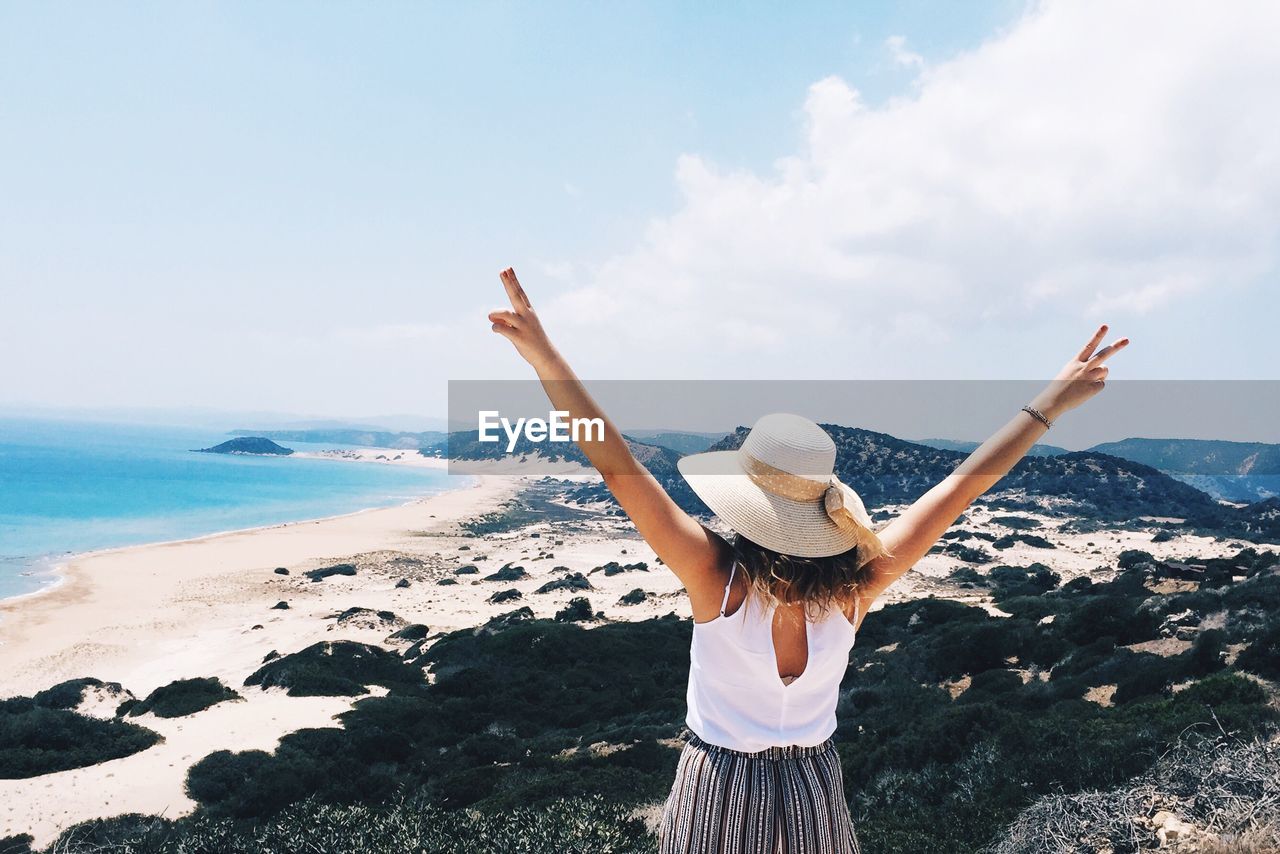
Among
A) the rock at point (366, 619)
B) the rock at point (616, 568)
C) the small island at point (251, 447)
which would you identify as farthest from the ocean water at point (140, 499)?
the small island at point (251, 447)

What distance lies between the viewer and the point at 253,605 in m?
26.1

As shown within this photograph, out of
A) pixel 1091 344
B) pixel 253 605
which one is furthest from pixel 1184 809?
pixel 253 605

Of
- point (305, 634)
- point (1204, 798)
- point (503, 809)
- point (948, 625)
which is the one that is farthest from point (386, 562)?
point (1204, 798)

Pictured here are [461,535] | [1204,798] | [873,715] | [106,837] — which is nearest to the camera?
[1204,798]

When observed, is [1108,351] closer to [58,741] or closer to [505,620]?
[58,741]

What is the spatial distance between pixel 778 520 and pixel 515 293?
682mm

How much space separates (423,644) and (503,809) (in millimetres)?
14337

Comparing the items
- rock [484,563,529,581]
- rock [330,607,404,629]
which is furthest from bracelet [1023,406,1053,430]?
rock [484,563,529,581]

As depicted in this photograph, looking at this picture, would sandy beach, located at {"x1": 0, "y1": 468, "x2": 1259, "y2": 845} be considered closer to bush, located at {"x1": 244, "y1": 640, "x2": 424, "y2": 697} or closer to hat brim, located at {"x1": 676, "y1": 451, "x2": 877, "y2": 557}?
bush, located at {"x1": 244, "y1": 640, "x2": 424, "y2": 697}

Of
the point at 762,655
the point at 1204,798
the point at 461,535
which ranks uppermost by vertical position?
the point at 762,655

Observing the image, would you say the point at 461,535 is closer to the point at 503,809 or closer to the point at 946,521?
the point at 503,809

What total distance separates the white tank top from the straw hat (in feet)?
0.42

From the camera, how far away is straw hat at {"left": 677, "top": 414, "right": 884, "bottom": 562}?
1500 mm

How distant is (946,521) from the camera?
1.78 metres
